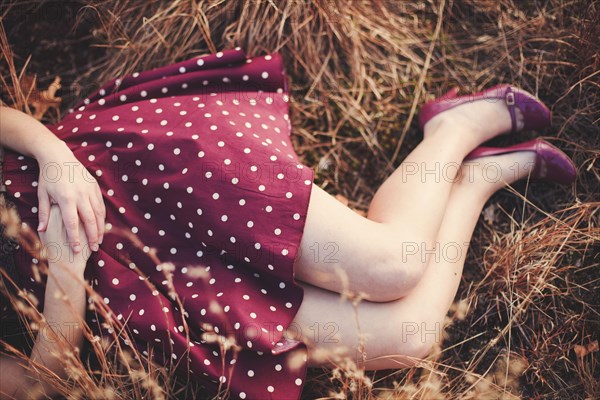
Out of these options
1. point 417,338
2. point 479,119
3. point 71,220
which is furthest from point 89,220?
point 479,119

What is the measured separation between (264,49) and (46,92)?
36.6 inches

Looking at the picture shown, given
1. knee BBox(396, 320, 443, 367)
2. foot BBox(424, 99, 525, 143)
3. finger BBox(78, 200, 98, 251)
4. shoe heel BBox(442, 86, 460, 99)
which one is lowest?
knee BBox(396, 320, 443, 367)

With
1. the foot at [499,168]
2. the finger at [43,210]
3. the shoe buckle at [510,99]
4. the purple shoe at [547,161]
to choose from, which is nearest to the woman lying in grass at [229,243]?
the finger at [43,210]

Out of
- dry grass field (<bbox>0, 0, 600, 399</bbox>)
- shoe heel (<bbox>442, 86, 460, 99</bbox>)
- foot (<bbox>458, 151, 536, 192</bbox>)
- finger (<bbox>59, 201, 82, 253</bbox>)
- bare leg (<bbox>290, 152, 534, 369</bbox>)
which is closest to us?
finger (<bbox>59, 201, 82, 253</bbox>)

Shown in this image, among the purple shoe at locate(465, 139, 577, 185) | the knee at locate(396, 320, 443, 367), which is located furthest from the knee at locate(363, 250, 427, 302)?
the purple shoe at locate(465, 139, 577, 185)

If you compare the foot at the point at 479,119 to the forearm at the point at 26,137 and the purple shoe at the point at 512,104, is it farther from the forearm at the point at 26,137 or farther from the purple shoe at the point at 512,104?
the forearm at the point at 26,137

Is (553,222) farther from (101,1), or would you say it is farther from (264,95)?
(101,1)

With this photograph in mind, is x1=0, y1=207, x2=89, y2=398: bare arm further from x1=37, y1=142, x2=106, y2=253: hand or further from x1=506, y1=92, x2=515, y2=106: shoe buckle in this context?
x1=506, y1=92, x2=515, y2=106: shoe buckle

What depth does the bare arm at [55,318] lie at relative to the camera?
1.39 meters

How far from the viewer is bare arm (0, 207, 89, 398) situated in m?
1.39

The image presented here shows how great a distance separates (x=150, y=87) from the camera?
1.67 m

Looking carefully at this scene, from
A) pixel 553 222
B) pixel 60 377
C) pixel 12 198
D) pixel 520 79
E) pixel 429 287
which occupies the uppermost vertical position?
pixel 520 79

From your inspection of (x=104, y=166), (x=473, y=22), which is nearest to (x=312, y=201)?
(x=104, y=166)

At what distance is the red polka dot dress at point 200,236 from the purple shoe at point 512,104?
27.6 inches
